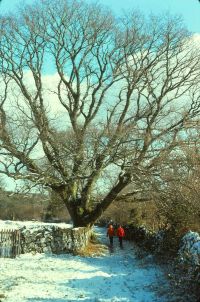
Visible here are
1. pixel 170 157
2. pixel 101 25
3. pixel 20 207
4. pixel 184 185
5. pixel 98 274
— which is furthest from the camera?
pixel 20 207

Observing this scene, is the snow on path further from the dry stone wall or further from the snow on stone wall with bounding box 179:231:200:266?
the snow on stone wall with bounding box 179:231:200:266

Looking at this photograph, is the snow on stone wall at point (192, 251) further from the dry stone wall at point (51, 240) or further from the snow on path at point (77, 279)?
the dry stone wall at point (51, 240)

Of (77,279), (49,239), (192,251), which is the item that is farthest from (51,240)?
(192,251)

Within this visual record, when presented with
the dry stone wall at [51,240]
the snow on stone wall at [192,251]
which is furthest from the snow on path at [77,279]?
the snow on stone wall at [192,251]

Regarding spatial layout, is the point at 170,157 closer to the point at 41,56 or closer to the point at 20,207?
the point at 41,56

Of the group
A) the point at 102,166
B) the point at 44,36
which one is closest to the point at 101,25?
the point at 44,36

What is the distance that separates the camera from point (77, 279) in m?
16.9

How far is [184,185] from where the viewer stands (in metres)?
20.7

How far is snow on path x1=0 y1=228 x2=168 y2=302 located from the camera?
13617mm

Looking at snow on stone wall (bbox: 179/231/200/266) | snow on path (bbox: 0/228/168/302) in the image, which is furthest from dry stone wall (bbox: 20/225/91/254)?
snow on stone wall (bbox: 179/231/200/266)

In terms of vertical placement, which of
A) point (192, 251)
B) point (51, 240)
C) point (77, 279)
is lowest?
point (77, 279)

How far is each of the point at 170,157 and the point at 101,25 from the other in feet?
31.1

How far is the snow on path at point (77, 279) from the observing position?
44.7 ft

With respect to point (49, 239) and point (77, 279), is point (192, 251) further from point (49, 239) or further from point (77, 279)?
point (49, 239)
